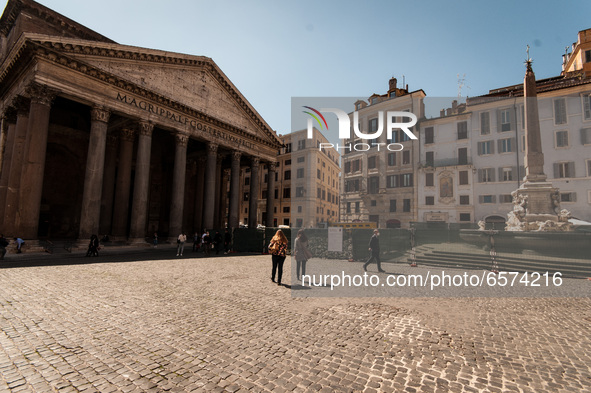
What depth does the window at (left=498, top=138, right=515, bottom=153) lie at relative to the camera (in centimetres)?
2775

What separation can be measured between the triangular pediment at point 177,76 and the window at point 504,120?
76.7 ft

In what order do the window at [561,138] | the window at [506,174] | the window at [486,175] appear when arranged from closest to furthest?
1. the window at [561,138]
2. the window at [506,174]
3. the window at [486,175]

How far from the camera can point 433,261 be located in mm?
13086

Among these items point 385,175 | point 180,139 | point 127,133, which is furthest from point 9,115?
point 385,175

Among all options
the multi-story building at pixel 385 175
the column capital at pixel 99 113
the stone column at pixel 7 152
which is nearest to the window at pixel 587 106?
the multi-story building at pixel 385 175

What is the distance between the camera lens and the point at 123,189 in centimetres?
1959

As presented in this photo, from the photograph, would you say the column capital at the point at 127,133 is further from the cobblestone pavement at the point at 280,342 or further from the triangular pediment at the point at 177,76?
the cobblestone pavement at the point at 280,342

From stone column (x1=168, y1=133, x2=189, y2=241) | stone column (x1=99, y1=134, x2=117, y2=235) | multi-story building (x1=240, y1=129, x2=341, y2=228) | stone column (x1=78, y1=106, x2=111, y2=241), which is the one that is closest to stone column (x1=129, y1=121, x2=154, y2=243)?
stone column (x1=168, y1=133, x2=189, y2=241)

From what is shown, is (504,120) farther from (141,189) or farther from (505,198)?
(141,189)

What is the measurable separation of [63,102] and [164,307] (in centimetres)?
2362

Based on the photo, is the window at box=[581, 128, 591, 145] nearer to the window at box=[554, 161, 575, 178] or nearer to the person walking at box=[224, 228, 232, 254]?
the window at box=[554, 161, 575, 178]

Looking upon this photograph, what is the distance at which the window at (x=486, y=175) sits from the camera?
2833 centimetres

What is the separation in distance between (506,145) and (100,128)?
35.3 meters

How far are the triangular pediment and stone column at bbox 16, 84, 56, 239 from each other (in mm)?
2715
